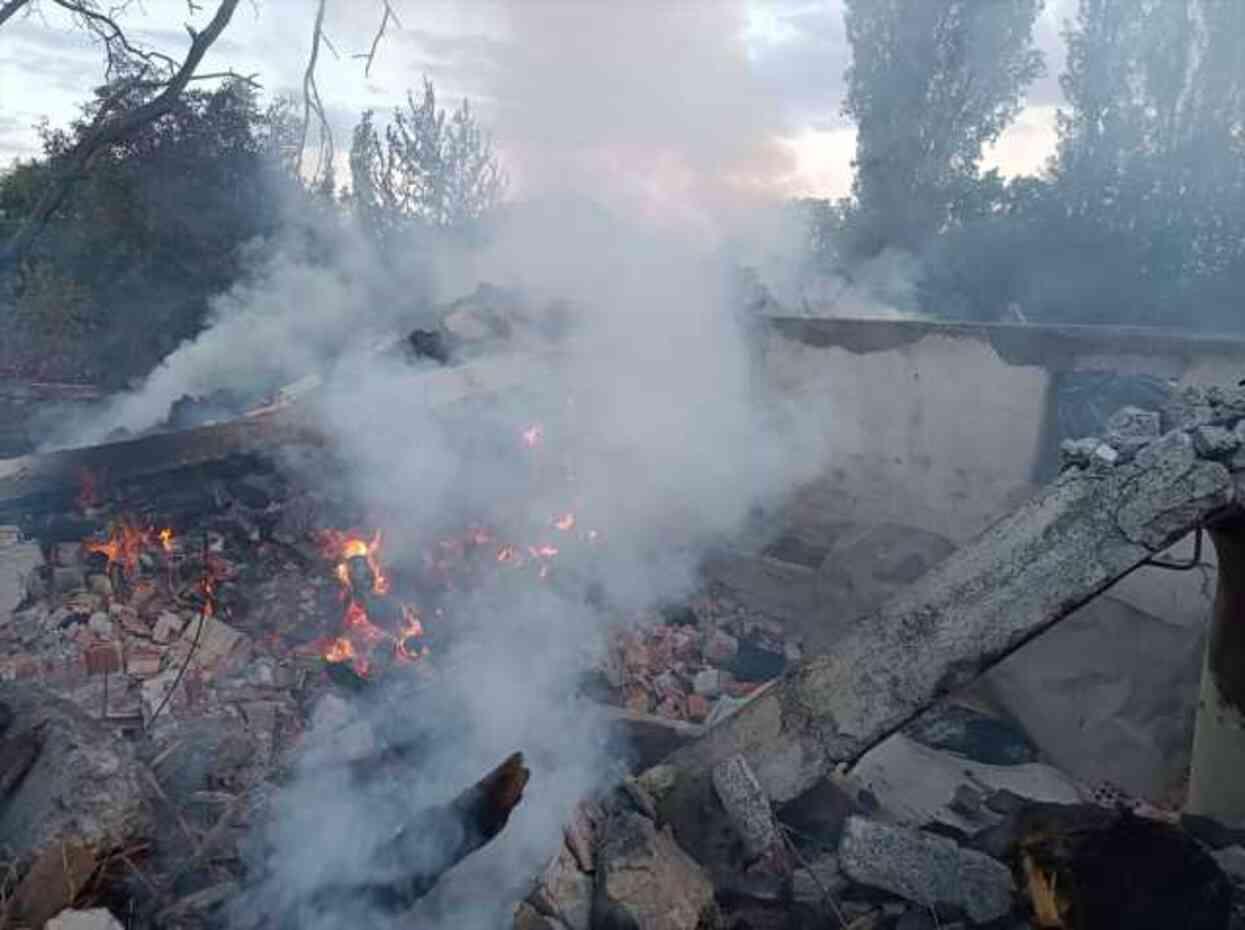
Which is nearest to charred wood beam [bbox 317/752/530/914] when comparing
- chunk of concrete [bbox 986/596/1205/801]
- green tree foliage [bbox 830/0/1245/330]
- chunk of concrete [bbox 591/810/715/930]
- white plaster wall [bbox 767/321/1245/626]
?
chunk of concrete [bbox 591/810/715/930]

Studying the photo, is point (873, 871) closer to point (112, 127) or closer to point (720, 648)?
point (720, 648)

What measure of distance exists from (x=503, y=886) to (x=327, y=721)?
2224mm

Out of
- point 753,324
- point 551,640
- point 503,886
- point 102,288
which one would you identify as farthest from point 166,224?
point 503,886

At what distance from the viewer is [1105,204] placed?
2342 centimetres

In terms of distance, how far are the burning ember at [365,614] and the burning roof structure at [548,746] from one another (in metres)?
0.03

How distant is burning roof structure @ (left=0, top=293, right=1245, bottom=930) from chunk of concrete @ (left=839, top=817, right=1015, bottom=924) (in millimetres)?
14

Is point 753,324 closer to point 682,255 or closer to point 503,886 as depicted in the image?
point 682,255

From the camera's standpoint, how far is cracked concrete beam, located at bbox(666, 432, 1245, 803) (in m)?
4.86

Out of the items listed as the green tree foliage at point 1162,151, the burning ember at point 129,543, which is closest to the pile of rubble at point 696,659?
the burning ember at point 129,543

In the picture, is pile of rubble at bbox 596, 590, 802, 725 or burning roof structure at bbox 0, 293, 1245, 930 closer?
burning roof structure at bbox 0, 293, 1245, 930

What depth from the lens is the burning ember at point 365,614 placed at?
7852 millimetres

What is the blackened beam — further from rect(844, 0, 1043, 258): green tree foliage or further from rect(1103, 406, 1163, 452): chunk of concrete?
rect(844, 0, 1043, 258): green tree foliage

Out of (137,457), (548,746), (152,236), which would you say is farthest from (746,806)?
(152,236)

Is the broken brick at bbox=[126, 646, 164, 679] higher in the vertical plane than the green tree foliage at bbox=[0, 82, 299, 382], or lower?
lower
